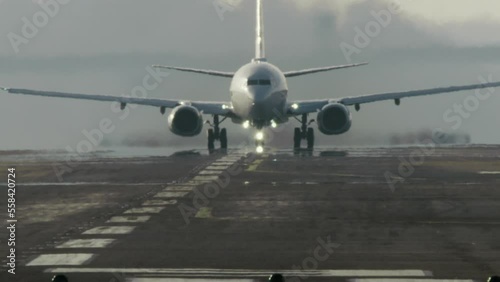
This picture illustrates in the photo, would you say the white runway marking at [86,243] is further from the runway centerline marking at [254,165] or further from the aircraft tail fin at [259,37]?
the aircraft tail fin at [259,37]

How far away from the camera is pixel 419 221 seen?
2527 centimetres

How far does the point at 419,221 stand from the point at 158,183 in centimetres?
1426

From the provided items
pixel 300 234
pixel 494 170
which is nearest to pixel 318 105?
pixel 494 170

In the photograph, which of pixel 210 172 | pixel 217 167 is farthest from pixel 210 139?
pixel 210 172

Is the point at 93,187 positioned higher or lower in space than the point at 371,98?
lower

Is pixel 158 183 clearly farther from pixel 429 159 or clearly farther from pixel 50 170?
pixel 429 159

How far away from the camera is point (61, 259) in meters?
19.2

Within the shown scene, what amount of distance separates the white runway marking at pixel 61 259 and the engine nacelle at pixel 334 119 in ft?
137

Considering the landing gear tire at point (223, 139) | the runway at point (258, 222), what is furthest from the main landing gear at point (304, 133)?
the runway at point (258, 222)

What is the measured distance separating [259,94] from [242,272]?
42.0 metres

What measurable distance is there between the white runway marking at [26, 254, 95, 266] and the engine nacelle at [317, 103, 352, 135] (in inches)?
1649

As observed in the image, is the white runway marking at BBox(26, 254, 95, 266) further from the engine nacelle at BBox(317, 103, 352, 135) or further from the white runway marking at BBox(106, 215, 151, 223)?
the engine nacelle at BBox(317, 103, 352, 135)

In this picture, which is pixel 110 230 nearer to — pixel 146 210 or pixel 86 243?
pixel 86 243

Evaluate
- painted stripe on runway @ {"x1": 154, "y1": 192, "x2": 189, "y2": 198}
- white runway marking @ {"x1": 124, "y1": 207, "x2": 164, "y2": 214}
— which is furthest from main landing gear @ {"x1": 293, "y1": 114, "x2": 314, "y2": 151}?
white runway marking @ {"x1": 124, "y1": 207, "x2": 164, "y2": 214}
